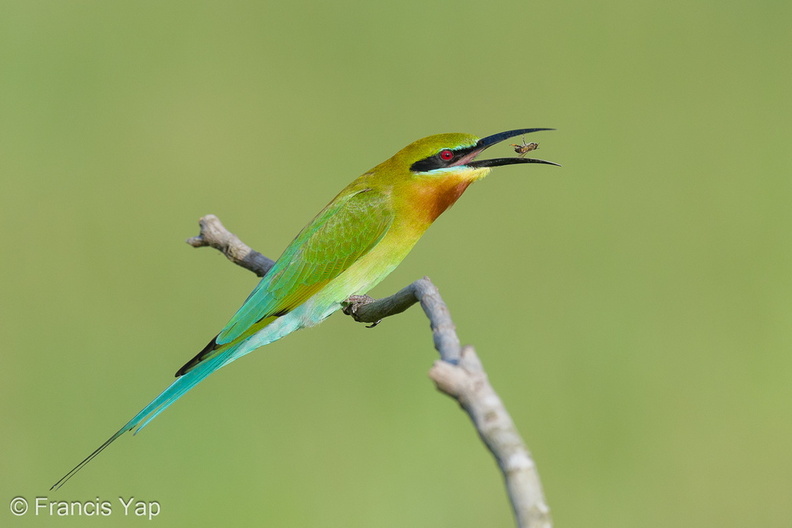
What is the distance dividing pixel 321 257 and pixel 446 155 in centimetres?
41

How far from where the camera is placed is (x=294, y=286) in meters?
2.38

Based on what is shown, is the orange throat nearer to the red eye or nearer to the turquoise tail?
the red eye

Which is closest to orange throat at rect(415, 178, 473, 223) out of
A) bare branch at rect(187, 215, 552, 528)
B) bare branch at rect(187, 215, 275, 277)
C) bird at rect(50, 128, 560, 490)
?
bird at rect(50, 128, 560, 490)

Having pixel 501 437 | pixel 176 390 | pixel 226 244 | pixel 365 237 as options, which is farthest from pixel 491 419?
pixel 226 244

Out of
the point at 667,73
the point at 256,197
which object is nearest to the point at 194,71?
the point at 256,197

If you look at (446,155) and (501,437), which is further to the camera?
(446,155)

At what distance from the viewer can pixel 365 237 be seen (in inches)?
94.7

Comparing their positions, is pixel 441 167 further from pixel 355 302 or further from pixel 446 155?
pixel 355 302

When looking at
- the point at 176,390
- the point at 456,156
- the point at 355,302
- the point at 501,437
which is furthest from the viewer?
the point at 355,302

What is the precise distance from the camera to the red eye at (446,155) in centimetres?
239

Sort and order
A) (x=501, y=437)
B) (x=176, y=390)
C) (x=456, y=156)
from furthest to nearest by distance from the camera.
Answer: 1. (x=456, y=156)
2. (x=176, y=390)
3. (x=501, y=437)

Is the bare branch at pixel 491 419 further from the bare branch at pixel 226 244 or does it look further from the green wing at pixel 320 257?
the bare branch at pixel 226 244

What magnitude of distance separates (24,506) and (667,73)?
12.5ft

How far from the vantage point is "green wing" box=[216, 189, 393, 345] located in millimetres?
2369
